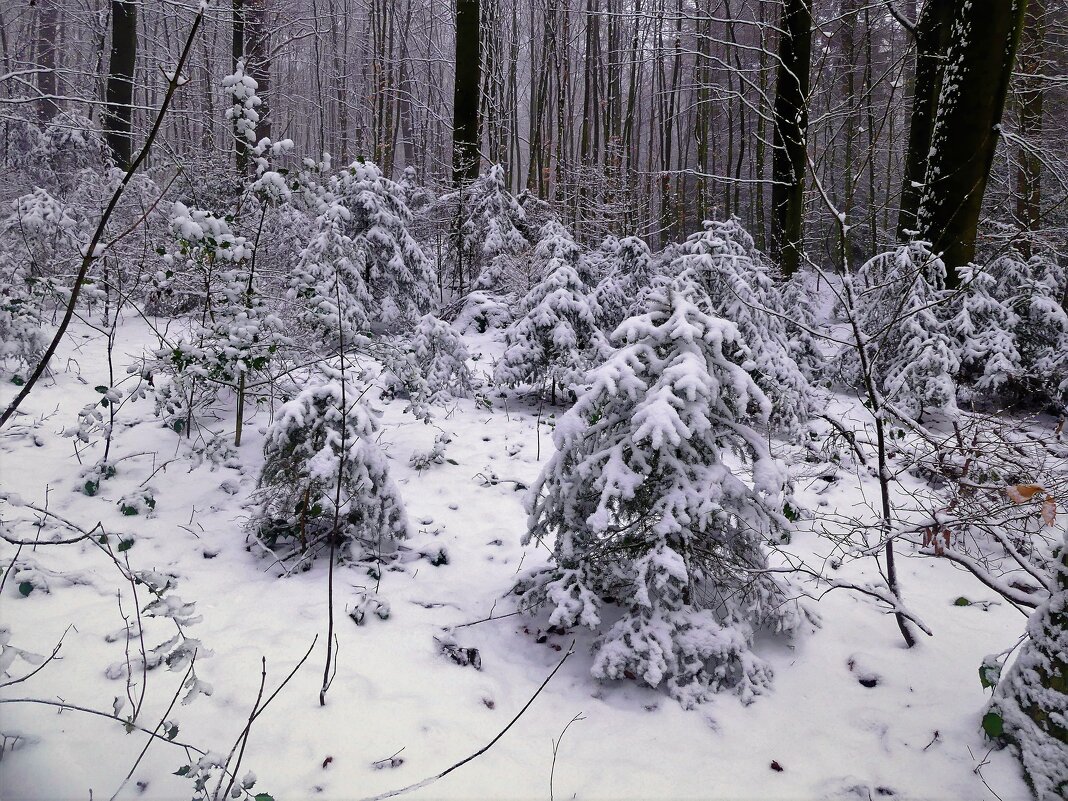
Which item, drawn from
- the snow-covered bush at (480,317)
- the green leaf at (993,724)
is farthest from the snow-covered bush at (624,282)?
the green leaf at (993,724)

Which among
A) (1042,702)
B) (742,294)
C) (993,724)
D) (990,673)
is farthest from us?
(742,294)

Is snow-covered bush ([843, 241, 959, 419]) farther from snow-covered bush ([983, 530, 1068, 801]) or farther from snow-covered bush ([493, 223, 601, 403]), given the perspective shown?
snow-covered bush ([983, 530, 1068, 801])

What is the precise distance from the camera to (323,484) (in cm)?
341

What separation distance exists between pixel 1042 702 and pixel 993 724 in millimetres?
224

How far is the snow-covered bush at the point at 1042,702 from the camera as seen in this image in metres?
2.09

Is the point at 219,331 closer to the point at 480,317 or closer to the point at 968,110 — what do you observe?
the point at 480,317

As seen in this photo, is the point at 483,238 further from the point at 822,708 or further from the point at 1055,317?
the point at 822,708

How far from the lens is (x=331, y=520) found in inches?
149

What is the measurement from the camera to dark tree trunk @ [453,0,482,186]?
34.2 feet

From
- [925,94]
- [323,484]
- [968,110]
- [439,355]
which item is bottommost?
[323,484]

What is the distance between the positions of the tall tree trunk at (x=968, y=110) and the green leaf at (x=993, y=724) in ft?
17.2

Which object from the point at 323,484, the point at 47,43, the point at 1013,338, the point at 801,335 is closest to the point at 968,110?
the point at 1013,338

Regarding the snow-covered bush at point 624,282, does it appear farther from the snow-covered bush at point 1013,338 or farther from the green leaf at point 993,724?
the green leaf at point 993,724

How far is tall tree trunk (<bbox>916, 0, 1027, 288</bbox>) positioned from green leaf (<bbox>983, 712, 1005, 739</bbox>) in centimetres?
526
